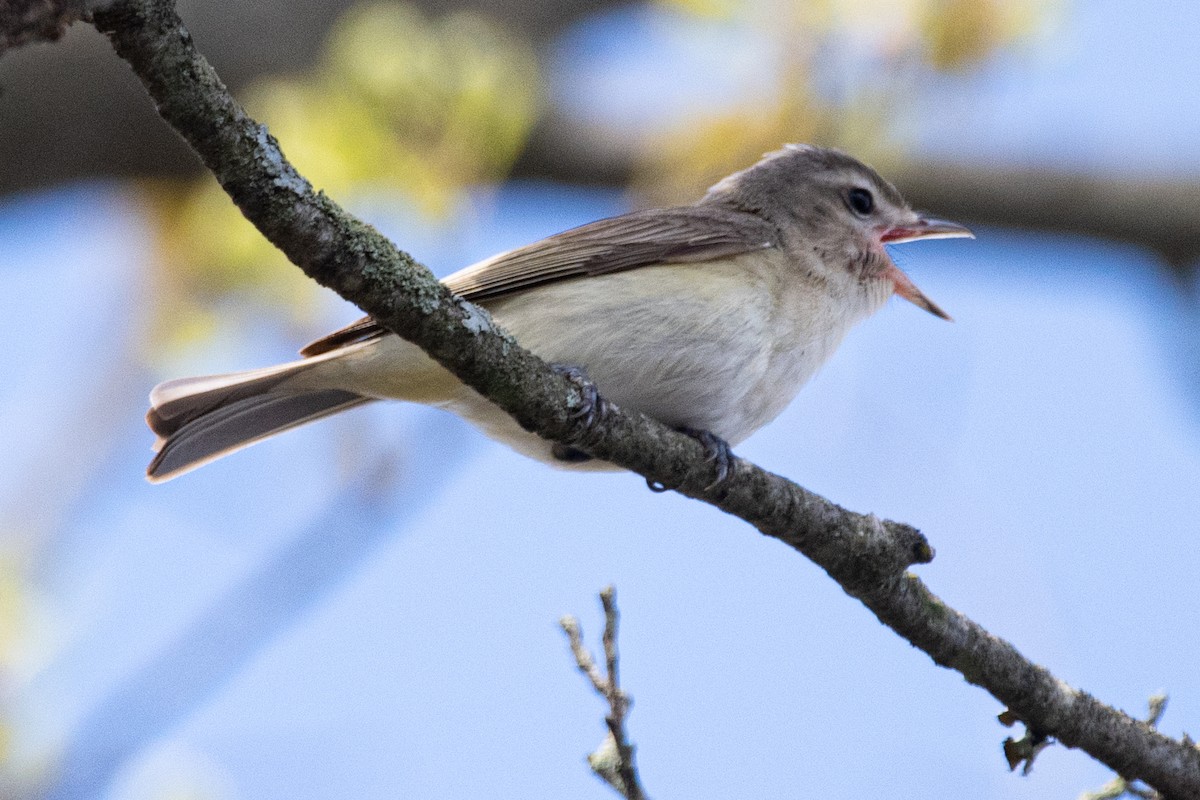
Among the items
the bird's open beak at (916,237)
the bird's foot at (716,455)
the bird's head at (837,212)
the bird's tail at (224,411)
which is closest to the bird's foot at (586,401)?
the bird's foot at (716,455)

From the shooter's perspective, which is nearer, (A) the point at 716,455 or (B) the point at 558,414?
(B) the point at 558,414

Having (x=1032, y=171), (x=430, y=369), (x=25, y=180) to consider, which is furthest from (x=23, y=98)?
(x=1032, y=171)

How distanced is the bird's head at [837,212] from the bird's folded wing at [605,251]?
0.28 meters

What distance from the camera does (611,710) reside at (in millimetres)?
2807

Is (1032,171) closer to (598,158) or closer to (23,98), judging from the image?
(598,158)

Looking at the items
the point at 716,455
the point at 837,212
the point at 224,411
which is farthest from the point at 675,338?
the point at 837,212

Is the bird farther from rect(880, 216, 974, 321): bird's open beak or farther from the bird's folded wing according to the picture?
rect(880, 216, 974, 321): bird's open beak

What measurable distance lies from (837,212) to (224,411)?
8.53 ft

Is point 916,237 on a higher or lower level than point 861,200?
lower

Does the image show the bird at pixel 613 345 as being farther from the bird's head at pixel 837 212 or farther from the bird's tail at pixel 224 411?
the bird's head at pixel 837 212

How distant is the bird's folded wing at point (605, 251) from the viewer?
424 cm

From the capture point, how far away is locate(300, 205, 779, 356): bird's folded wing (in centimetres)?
424

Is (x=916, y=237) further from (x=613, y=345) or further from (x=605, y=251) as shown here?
(x=613, y=345)

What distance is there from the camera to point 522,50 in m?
6.75
